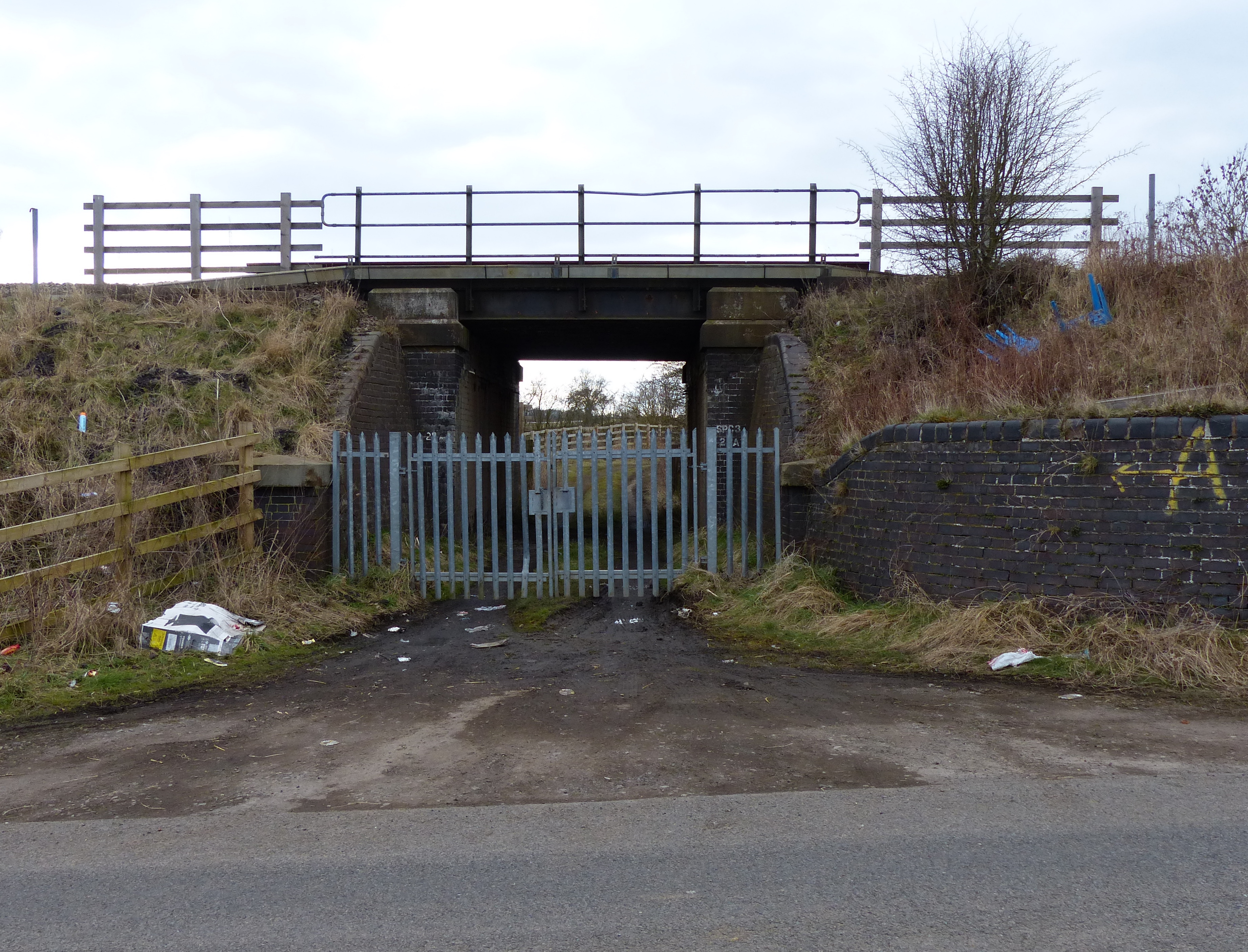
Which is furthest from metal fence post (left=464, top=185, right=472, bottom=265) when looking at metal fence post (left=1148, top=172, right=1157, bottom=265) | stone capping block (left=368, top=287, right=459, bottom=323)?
metal fence post (left=1148, top=172, right=1157, bottom=265)

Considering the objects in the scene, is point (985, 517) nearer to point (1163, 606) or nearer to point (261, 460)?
point (1163, 606)

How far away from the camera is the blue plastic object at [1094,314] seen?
10.9 m

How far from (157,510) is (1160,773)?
8844mm

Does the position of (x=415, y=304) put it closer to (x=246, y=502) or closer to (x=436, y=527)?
(x=436, y=527)

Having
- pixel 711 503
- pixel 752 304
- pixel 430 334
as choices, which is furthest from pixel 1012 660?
pixel 430 334

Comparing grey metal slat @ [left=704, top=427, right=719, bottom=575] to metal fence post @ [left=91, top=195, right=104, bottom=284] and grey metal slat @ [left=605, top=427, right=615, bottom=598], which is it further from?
metal fence post @ [left=91, top=195, right=104, bottom=284]

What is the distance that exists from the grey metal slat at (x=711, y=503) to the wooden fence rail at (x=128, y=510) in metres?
4.89

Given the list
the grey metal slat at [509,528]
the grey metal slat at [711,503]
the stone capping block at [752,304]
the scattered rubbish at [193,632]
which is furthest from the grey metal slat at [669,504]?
the scattered rubbish at [193,632]

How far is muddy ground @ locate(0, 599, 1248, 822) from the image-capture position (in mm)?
4625

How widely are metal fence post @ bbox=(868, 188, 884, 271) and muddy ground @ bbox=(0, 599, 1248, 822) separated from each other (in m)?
9.94

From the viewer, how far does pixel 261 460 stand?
10.0 m

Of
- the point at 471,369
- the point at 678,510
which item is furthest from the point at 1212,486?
the point at 678,510

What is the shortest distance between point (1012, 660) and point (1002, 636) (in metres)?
0.35

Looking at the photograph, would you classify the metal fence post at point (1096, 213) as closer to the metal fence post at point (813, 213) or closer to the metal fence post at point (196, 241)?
the metal fence post at point (813, 213)
